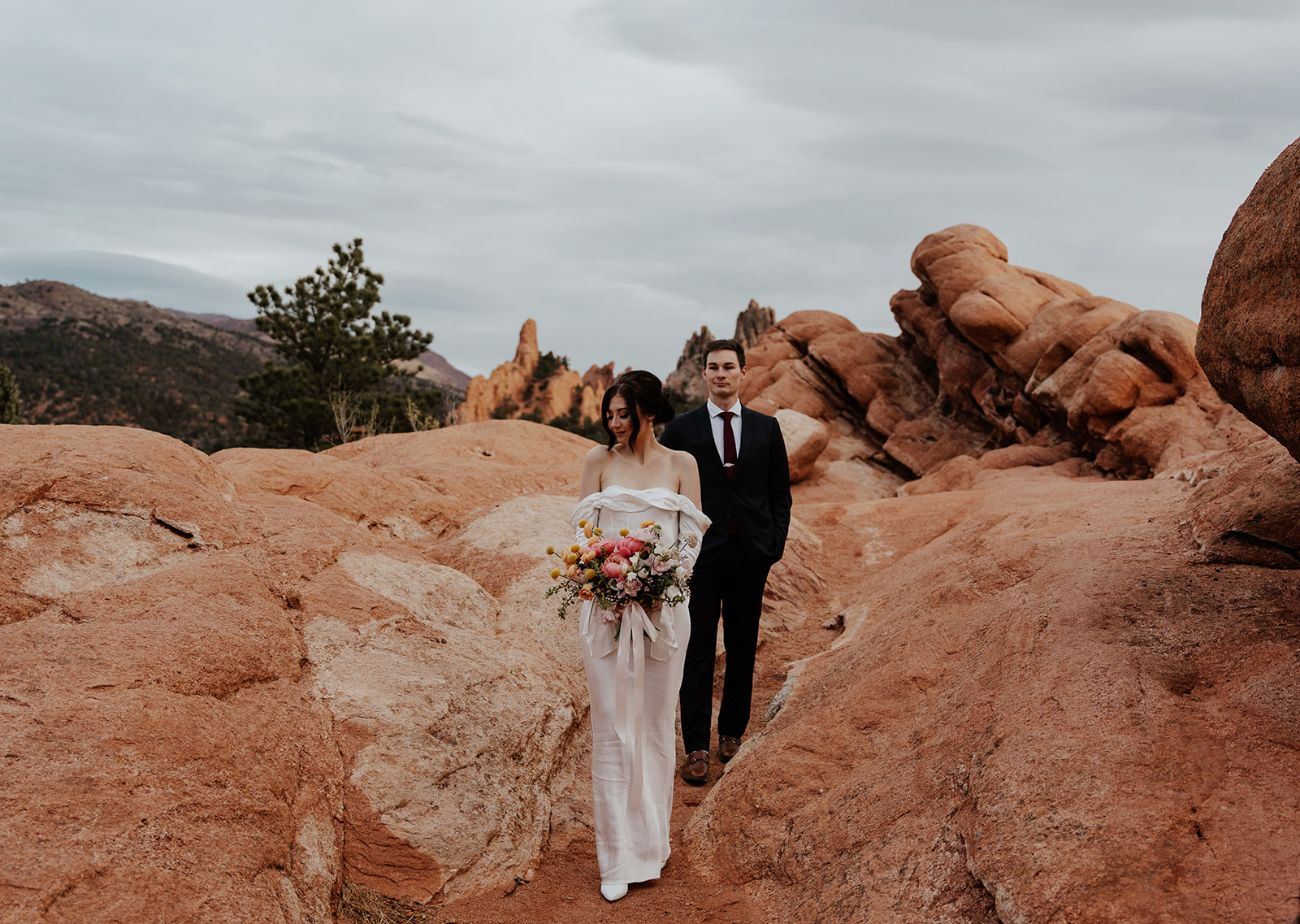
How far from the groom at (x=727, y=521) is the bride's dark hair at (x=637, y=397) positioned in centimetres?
99

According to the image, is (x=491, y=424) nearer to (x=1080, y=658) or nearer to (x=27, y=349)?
(x=1080, y=658)

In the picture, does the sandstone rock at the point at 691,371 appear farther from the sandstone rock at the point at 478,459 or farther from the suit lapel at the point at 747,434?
the suit lapel at the point at 747,434

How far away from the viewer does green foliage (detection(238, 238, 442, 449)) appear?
102 feet

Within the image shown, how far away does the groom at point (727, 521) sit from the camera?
616cm

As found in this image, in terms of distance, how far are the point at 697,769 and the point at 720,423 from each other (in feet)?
8.29

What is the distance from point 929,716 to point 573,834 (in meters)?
2.41

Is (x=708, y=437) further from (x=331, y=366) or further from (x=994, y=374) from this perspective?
(x=331, y=366)

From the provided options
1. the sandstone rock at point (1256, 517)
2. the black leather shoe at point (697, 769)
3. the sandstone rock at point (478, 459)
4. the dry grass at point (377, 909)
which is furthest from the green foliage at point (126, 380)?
the sandstone rock at point (1256, 517)

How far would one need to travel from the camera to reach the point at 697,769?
6301mm

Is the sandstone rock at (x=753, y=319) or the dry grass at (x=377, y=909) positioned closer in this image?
the dry grass at (x=377, y=909)

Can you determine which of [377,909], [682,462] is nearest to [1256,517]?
[682,462]

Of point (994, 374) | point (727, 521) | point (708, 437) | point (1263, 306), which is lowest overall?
point (727, 521)

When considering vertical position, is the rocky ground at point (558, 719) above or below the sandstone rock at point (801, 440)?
below

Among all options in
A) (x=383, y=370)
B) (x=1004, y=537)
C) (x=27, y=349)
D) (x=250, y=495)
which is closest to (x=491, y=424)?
(x=250, y=495)
